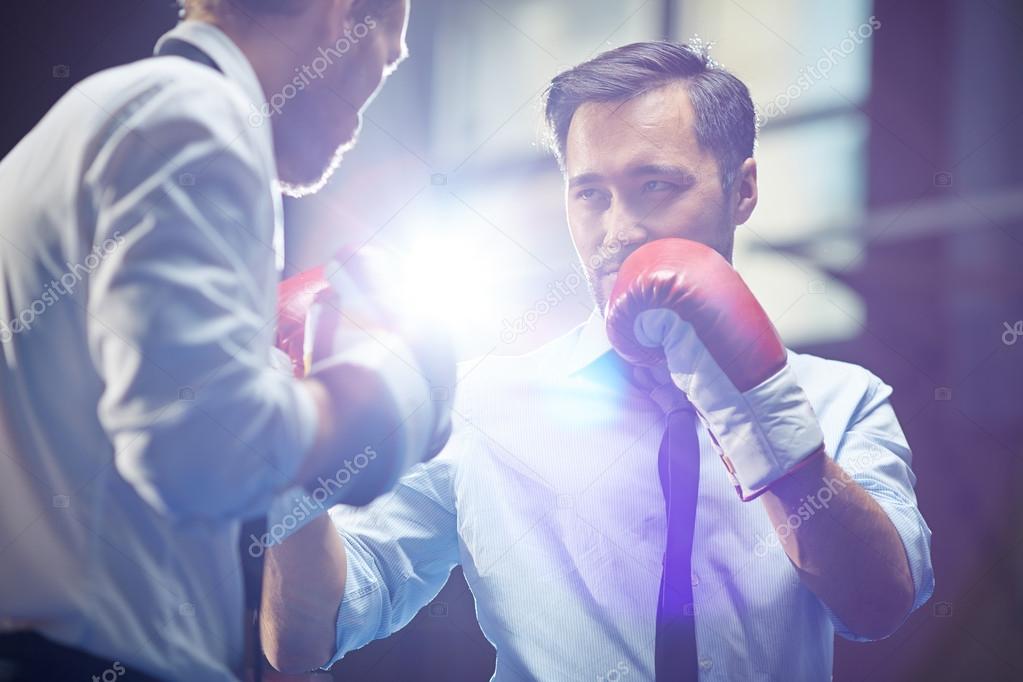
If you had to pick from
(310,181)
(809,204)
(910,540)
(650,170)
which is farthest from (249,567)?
(809,204)

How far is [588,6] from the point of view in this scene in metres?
1.82

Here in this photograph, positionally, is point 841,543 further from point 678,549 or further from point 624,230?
point 624,230

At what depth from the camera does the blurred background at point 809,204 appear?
1704mm

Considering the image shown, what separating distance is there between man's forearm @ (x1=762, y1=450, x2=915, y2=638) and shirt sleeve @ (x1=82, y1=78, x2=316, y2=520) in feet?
2.53

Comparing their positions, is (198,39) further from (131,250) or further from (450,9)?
(450,9)

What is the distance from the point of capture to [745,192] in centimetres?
176

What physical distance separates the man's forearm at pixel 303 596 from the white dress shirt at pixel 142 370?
0.25m

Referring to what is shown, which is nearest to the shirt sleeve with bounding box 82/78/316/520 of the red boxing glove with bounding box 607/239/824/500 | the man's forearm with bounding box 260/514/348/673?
the man's forearm with bounding box 260/514/348/673

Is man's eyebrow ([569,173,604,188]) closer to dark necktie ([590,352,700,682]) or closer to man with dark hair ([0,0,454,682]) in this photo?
dark necktie ([590,352,700,682])

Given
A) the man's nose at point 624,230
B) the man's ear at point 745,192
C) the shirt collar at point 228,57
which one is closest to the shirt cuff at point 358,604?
A: the shirt collar at point 228,57

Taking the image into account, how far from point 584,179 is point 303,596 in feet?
2.80

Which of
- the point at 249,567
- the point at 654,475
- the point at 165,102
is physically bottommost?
the point at 654,475

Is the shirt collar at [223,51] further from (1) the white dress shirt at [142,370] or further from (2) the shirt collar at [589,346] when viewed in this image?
(2) the shirt collar at [589,346]

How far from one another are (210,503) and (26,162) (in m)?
0.47
